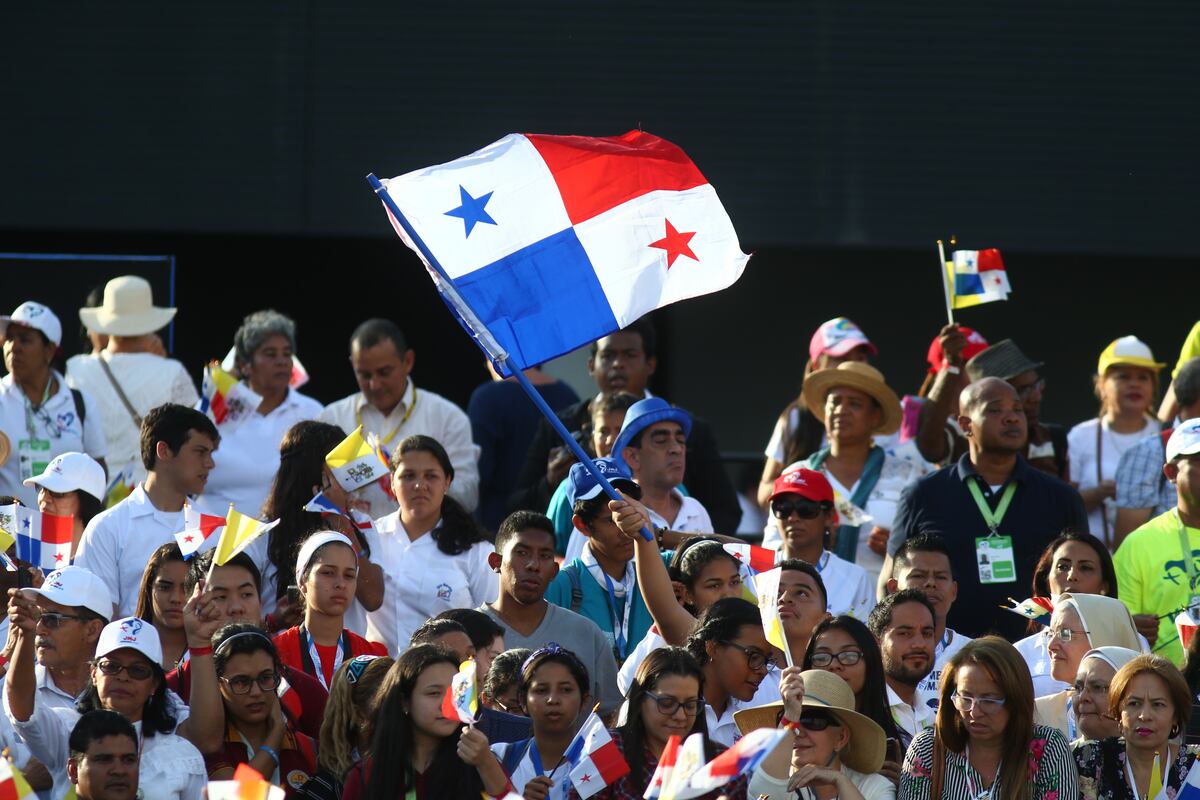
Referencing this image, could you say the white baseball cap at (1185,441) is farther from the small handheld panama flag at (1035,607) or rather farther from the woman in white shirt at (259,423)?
the woman in white shirt at (259,423)

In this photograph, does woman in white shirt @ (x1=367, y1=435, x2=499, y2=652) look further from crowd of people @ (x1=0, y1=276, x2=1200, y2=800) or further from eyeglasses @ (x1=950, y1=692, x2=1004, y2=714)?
eyeglasses @ (x1=950, y1=692, x2=1004, y2=714)

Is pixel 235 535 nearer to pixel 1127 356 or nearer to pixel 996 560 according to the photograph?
pixel 996 560

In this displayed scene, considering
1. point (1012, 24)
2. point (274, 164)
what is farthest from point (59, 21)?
point (1012, 24)

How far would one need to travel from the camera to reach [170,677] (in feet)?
22.6

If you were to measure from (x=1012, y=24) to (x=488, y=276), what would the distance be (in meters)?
6.85

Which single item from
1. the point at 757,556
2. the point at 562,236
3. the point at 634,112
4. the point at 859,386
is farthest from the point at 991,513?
the point at 634,112

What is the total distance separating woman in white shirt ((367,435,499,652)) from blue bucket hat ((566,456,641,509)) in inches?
19.1

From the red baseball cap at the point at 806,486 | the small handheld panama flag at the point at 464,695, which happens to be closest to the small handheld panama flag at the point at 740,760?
the small handheld panama flag at the point at 464,695

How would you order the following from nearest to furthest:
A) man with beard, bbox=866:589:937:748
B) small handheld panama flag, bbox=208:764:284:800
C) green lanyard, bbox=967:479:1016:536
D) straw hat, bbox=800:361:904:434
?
small handheld panama flag, bbox=208:764:284:800
man with beard, bbox=866:589:937:748
green lanyard, bbox=967:479:1016:536
straw hat, bbox=800:361:904:434

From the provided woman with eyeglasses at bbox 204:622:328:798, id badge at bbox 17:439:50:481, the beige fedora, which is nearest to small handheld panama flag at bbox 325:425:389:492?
woman with eyeglasses at bbox 204:622:328:798

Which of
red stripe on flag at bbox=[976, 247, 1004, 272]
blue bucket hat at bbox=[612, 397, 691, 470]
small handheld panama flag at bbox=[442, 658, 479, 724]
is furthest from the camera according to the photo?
red stripe on flag at bbox=[976, 247, 1004, 272]

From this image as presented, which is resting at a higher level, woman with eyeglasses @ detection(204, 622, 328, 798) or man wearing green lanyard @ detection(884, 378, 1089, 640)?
man wearing green lanyard @ detection(884, 378, 1089, 640)

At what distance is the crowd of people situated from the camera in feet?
20.5

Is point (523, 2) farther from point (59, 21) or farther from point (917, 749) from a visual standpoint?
point (917, 749)
